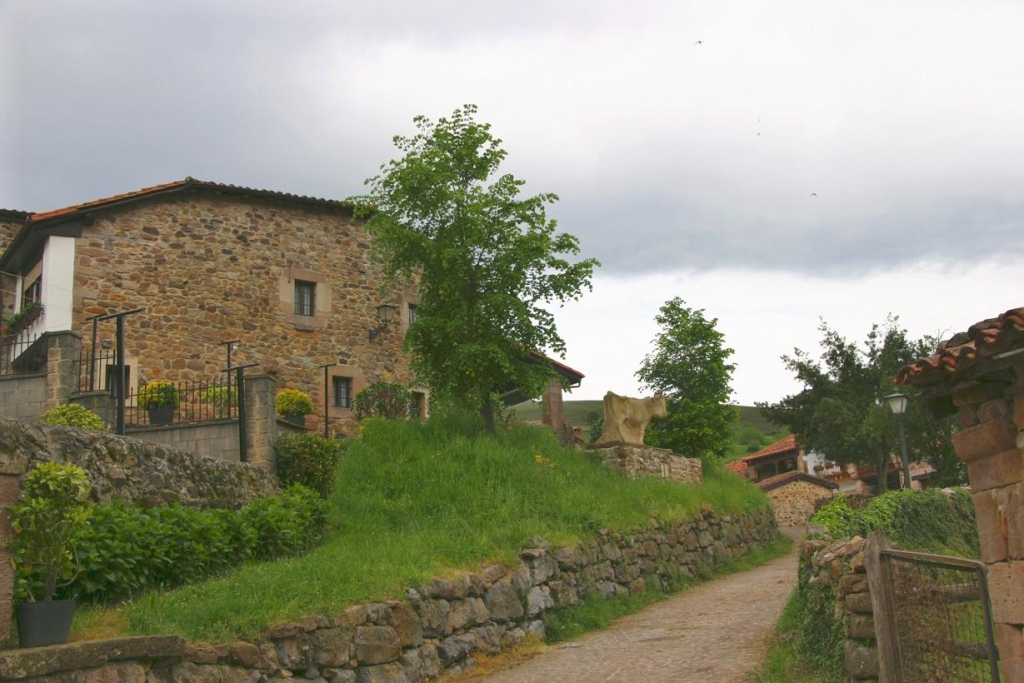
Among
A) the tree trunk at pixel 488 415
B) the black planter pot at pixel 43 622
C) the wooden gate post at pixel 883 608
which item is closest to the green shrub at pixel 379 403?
the tree trunk at pixel 488 415

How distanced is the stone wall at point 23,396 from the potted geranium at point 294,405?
7521mm

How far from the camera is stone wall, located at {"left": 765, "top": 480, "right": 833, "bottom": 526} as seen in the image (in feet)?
118

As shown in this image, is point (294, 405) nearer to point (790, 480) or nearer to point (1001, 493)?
point (1001, 493)

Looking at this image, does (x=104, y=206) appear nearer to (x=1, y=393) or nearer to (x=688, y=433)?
(x=1, y=393)

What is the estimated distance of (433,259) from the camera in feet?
67.6

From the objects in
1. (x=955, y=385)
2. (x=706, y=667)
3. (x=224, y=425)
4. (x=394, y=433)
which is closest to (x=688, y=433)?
(x=394, y=433)

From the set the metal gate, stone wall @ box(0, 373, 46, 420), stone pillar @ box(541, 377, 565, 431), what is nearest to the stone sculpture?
stone pillar @ box(541, 377, 565, 431)

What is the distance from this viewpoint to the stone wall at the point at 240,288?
23047 millimetres

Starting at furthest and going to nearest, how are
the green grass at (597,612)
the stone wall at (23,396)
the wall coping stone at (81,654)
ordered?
the stone wall at (23,396)
the green grass at (597,612)
the wall coping stone at (81,654)

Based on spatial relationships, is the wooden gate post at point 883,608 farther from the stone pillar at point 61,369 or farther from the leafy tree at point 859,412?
the leafy tree at point 859,412

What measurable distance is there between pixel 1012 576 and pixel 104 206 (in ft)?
69.7

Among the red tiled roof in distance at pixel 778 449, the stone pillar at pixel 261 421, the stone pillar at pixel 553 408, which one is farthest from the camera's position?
the red tiled roof in distance at pixel 778 449

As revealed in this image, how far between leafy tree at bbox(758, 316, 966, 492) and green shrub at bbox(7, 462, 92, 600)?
26809 millimetres

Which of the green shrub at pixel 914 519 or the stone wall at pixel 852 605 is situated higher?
the green shrub at pixel 914 519
